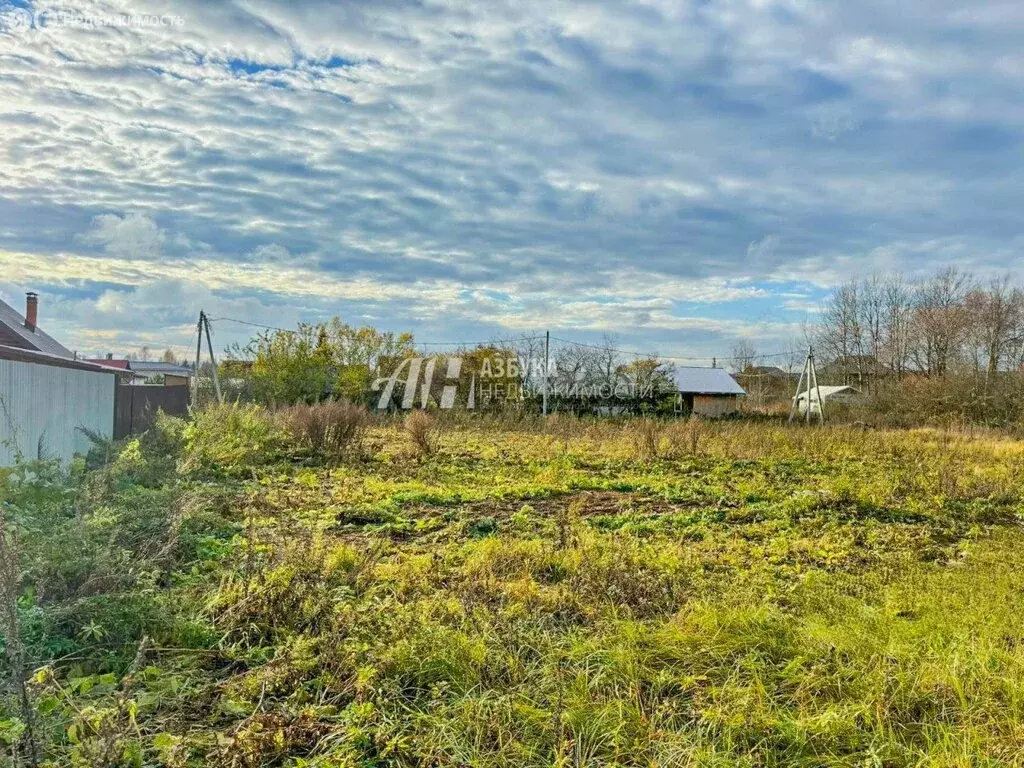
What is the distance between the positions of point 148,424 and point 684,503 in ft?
34.6

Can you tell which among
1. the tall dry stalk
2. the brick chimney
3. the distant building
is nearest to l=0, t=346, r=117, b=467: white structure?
the tall dry stalk

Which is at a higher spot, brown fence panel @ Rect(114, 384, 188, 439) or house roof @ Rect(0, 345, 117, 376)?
house roof @ Rect(0, 345, 117, 376)

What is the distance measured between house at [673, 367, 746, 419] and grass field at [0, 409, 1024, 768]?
25.5 m

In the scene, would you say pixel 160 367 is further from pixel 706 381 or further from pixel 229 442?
pixel 229 442

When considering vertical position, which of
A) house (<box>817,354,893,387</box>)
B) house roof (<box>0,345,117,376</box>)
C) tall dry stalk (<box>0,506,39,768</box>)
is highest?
house (<box>817,354,893,387</box>)

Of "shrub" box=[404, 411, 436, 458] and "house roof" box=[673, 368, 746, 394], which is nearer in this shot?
"shrub" box=[404, 411, 436, 458]

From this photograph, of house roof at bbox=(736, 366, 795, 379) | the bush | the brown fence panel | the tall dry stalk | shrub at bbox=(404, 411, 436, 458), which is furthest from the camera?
house roof at bbox=(736, 366, 795, 379)

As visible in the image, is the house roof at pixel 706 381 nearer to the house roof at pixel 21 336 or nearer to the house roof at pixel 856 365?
the house roof at pixel 856 365

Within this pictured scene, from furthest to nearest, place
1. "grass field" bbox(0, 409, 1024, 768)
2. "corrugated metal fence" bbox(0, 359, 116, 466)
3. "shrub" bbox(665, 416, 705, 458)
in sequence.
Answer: "shrub" bbox(665, 416, 705, 458)
"corrugated metal fence" bbox(0, 359, 116, 466)
"grass field" bbox(0, 409, 1024, 768)

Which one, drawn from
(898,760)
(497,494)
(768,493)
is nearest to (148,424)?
(497,494)

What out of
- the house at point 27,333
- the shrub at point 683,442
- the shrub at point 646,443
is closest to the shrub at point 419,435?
the shrub at point 646,443

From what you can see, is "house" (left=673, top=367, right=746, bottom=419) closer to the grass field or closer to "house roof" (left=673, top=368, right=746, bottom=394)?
"house roof" (left=673, top=368, right=746, bottom=394)

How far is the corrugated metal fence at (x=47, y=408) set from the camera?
6.52 m

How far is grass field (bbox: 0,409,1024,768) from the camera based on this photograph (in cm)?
238
